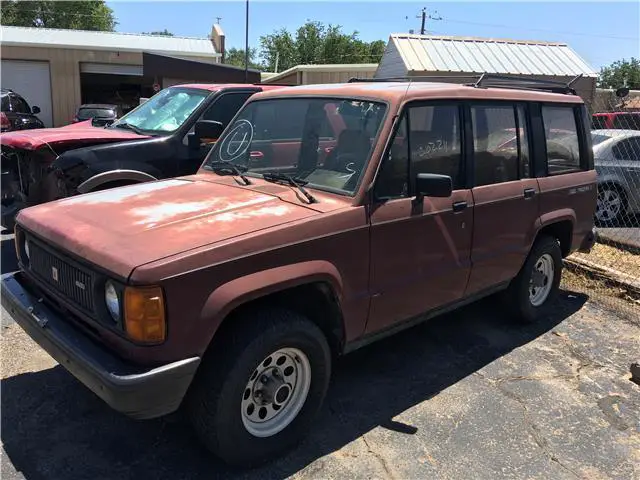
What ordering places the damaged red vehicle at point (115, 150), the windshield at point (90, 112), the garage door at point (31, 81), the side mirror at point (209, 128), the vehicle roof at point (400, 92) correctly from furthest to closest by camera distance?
the garage door at point (31, 81), the windshield at point (90, 112), the damaged red vehicle at point (115, 150), the side mirror at point (209, 128), the vehicle roof at point (400, 92)

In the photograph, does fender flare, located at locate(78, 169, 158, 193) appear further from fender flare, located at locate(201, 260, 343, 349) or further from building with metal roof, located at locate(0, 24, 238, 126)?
building with metal roof, located at locate(0, 24, 238, 126)

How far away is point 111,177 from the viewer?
5457 millimetres

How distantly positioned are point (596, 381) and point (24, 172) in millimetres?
5496

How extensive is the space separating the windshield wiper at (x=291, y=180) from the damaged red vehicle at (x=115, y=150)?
184cm

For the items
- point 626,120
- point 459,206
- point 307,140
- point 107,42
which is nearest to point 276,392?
point 307,140

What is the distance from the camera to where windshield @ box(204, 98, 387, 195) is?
3.32 metres

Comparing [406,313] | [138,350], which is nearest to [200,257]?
[138,350]

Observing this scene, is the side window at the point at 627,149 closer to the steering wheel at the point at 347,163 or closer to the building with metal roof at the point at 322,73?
the steering wheel at the point at 347,163

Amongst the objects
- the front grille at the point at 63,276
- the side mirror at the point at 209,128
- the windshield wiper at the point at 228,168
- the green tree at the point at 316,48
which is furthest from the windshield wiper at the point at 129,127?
the green tree at the point at 316,48

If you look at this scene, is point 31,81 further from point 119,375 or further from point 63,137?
point 119,375

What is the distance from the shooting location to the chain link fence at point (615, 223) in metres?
5.82

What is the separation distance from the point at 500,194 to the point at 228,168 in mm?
1964

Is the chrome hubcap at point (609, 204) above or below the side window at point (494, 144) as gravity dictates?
below

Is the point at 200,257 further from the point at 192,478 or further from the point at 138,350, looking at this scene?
the point at 192,478
